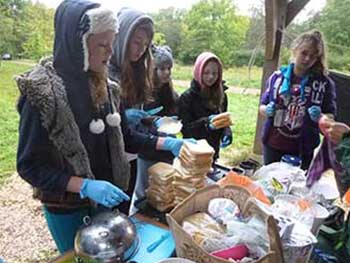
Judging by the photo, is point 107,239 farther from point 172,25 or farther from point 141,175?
point 172,25

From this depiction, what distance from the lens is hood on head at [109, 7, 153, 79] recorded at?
139 centimetres

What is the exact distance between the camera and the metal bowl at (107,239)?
84 cm

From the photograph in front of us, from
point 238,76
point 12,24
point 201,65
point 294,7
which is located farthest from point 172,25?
point 201,65

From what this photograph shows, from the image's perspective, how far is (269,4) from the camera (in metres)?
2.30

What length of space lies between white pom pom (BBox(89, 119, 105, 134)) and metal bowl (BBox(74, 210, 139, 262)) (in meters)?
0.26

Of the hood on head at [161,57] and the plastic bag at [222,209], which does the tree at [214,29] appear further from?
the plastic bag at [222,209]

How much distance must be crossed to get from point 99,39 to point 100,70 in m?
0.10

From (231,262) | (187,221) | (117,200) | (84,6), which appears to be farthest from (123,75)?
(231,262)

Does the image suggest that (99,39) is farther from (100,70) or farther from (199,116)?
(199,116)

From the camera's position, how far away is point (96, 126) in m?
1.09

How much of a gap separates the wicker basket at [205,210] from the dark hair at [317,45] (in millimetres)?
1165

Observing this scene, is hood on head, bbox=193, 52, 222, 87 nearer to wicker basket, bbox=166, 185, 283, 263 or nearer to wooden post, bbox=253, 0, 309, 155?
wooden post, bbox=253, 0, 309, 155

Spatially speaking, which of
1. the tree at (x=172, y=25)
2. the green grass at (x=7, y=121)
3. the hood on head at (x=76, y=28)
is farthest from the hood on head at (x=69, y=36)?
the tree at (x=172, y=25)

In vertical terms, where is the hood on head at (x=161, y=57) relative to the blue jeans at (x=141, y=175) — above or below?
above
